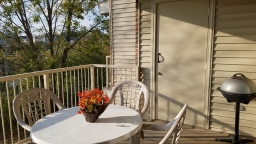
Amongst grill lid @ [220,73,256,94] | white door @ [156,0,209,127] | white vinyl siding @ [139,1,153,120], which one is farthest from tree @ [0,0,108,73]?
grill lid @ [220,73,256,94]

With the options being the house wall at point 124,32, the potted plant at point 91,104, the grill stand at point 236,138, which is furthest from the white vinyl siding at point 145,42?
the potted plant at point 91,104

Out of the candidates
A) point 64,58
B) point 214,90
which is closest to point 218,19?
point 214,90

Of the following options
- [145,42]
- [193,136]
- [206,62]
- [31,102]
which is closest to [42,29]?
[145,42]

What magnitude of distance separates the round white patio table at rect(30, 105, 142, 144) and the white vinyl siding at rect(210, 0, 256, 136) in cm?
192

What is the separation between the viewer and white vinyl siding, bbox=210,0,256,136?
294 centimetres

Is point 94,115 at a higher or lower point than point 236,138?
higher

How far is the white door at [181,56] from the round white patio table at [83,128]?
1826mm

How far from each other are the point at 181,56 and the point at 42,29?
680cm

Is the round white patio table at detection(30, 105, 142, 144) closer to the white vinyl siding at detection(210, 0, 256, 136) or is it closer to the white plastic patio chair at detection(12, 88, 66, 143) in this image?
the white plastic patio chair at detection(12, 88, 66, 143)

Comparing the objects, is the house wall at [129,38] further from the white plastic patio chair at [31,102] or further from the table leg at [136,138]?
the white plastic patio chair at [31,102]

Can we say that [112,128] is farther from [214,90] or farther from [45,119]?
[214,90]

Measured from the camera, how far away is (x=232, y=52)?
10.1 ft

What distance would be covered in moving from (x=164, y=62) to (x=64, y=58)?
6146mm

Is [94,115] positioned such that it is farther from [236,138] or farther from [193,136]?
[236,138]
